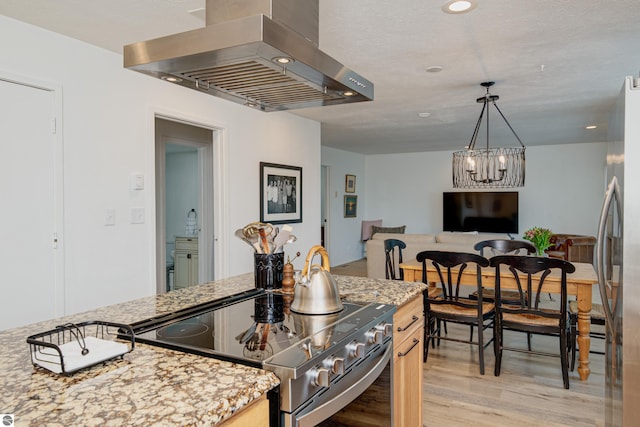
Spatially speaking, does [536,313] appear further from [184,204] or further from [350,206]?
[350,206]

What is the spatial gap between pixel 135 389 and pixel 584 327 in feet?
10.6

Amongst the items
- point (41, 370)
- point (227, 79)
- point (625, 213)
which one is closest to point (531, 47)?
point (625, 213)

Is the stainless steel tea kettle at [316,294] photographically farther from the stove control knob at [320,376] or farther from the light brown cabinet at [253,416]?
the light brown cabinet at [253,416]

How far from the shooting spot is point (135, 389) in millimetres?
997

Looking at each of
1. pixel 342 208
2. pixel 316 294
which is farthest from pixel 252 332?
pixel 342 208

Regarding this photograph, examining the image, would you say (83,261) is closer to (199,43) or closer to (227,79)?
(227,79)

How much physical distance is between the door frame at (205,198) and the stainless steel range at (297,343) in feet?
6.73

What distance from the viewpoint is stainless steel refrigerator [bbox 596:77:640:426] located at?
5.42 ft

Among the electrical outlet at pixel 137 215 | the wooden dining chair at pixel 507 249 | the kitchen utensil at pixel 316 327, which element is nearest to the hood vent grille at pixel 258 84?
the kitchen utensil at pixel 316 327

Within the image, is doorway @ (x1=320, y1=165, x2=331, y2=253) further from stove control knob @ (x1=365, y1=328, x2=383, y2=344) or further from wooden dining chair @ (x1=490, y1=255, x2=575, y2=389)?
stove control knob @ (x1=365, y1=328, x2=383, y2=344)

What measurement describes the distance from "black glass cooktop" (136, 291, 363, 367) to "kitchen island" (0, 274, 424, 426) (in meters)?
0.06

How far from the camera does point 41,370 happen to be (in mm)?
1110

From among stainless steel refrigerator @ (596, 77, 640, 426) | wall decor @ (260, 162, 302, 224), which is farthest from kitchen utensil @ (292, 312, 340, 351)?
wall decor @ (260, 162, 302, 224)

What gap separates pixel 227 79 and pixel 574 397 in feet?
9.58
